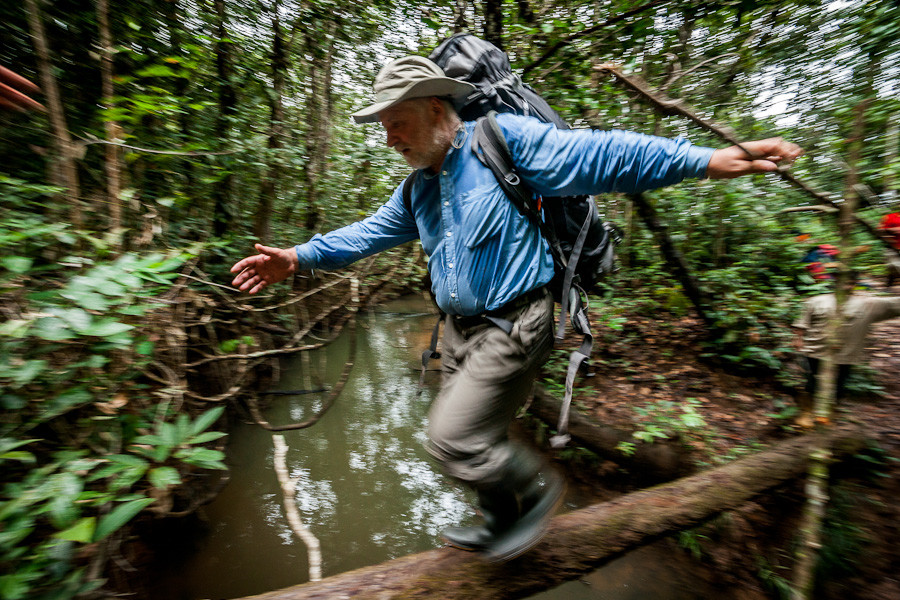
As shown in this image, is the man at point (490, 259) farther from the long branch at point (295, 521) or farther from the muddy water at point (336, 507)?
the muddy water at point (336, 507)

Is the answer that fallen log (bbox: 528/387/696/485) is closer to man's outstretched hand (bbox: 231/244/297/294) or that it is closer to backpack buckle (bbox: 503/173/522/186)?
backpack buckle (bbox: 503/173/522/186)

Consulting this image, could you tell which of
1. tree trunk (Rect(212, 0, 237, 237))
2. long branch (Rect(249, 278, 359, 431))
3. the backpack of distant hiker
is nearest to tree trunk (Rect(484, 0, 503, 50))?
tree trunk (Rect(212, 0, 237, 237))

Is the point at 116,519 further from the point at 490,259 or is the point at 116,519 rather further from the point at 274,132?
the point at 274,132

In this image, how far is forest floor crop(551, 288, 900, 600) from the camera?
252cm

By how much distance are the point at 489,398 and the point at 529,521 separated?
23.6 inches

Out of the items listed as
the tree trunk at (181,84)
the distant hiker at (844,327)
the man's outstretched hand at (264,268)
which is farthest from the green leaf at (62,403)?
the distant hiker at (844,327)

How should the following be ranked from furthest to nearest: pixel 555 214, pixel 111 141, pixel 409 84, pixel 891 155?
1. pixel 891 155
2. pixel 111 141
3. pixel 555 214
4. pixel 409 84

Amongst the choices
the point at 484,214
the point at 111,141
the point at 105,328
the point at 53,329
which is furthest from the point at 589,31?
the point at 53,329

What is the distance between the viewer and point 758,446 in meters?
3.25

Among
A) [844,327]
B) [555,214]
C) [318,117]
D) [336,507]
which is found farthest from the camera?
[318,117]

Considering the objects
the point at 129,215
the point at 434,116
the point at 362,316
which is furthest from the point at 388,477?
the point at 362,316

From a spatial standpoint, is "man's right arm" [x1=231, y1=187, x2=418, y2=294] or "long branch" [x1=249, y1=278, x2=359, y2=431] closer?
"man's right arm" [x1=231, y1=187, x2=418, y2=294]

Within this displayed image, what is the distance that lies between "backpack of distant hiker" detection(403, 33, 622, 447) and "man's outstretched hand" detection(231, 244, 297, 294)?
1121mm

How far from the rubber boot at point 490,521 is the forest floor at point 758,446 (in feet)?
7.35
